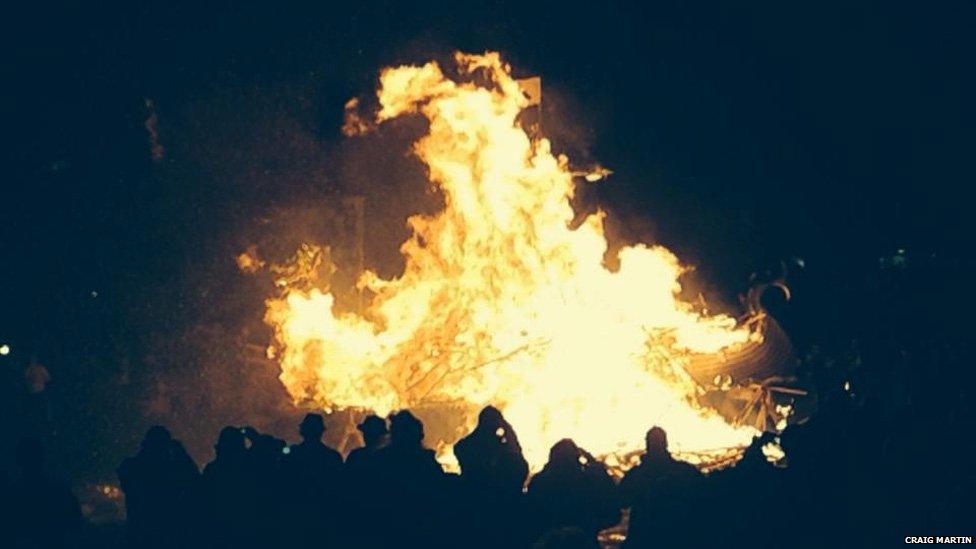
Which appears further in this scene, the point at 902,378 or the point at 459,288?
the point at 459,288

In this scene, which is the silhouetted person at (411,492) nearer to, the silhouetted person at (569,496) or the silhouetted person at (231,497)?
the silhouetted person at (569,496)

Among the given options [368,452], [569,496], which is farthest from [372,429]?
[569,496]

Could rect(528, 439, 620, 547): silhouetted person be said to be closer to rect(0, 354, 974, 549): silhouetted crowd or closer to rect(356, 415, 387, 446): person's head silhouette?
rect(0, 354, 974, 549): silhouetted crowd

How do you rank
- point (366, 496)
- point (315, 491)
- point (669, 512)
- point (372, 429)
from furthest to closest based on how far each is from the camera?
point (372, 429) → point (315, 491) → point (366, 496) → point (669, 512)

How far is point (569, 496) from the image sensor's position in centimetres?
746

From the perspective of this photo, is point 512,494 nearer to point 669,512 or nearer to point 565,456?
point 565,456

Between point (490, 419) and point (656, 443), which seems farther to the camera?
point (490, 419)

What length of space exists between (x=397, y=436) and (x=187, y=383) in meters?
10.8

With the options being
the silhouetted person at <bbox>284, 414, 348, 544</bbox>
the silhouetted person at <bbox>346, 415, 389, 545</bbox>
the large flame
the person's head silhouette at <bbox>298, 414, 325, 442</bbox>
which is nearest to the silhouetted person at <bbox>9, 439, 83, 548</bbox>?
the silhouetted person at <bbox>284, 414, 348, 544</bbox>

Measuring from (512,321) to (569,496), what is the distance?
651 cm

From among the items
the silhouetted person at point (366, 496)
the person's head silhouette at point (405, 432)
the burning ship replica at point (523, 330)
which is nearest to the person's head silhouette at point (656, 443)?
the person's head silhouette at point (405, 432)

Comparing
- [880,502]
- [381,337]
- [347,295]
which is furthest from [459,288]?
[880,502]

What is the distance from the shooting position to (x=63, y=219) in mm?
17094

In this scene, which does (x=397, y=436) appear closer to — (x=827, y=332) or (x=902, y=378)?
(x=902, y=378)
